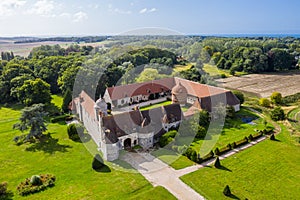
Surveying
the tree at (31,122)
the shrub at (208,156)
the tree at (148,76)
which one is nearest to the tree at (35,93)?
the tree at (31,122)

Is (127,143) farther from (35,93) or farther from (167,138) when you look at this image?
(35,93)

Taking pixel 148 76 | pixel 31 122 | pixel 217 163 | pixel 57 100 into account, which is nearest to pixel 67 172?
pixel 31 122

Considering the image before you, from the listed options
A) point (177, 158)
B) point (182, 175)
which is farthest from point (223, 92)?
point (182, 175)

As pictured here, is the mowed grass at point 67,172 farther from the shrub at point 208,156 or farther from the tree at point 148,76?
the tree at point 148,76

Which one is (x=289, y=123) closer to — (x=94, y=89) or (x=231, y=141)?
(x=231, y=141)

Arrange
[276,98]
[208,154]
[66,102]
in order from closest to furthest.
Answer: [208,154]
[66,102]
[276,98]
